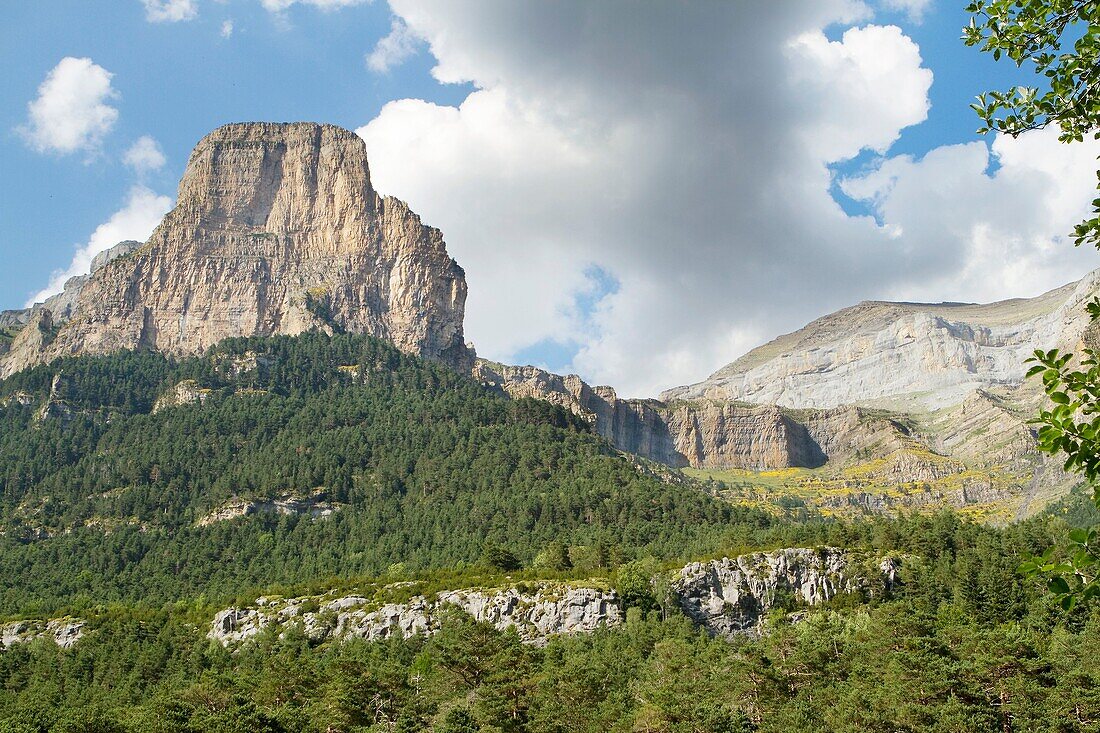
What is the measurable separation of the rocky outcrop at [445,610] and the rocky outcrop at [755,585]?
Answer: 11.6 m

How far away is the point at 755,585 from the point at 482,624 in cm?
4967

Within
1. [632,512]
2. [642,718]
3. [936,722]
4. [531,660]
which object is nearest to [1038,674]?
[936,722]

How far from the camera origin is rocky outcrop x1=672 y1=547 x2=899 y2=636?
118500 millimetres

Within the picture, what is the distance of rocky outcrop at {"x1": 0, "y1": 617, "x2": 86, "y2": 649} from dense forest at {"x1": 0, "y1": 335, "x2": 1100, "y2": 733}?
2.86m

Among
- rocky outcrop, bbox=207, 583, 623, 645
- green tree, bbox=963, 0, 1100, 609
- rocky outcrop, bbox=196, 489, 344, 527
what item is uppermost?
rocky outcrop, bbox=196, 489, 344, 527

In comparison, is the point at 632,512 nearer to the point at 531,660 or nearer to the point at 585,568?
the point at 585,568

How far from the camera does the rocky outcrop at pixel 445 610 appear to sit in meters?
112

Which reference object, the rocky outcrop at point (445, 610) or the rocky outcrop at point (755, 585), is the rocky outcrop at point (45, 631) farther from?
the rocky outcrop at point (755, 585)

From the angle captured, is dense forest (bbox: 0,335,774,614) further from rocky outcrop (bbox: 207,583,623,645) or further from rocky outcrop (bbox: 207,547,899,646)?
rocky outcrop (bbox: 207,583,623,645)

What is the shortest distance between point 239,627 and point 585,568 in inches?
1862

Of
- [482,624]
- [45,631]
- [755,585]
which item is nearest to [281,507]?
[45,631]

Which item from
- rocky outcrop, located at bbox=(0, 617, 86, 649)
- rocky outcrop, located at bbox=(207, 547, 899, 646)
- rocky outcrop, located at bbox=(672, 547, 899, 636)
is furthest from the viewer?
rocky outcrop, located at bbox=(672, 547, 899, 636)

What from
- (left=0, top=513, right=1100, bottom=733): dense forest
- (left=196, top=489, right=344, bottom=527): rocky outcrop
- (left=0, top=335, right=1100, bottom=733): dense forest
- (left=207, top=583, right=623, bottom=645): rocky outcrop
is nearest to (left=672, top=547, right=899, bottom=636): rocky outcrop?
(left=0, top=335, right=1100, bottom=733): dense forest

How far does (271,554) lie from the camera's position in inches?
6457
